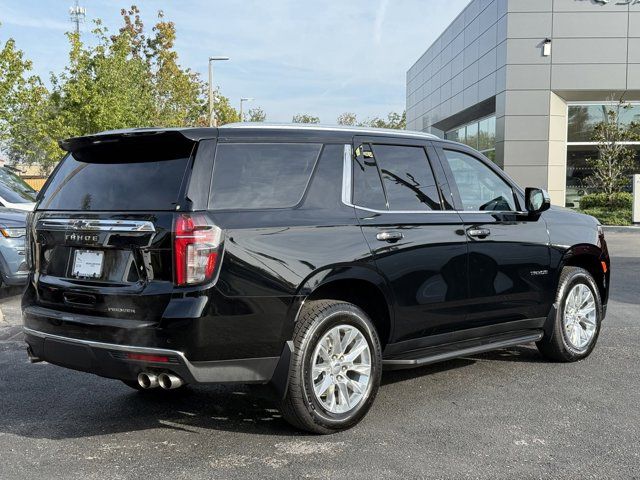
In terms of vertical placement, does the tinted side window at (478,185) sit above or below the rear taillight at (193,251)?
above

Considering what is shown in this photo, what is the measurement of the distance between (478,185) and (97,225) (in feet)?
9.78

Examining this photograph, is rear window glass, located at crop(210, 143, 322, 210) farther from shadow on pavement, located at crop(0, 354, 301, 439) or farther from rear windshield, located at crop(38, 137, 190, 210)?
shadow on pavement, located at crop(0, 354, 301, 439)

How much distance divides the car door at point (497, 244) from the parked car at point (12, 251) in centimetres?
644

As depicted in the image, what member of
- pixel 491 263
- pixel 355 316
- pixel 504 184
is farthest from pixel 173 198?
pixel 504 184

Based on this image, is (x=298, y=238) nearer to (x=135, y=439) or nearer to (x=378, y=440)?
(x=378, y=440)

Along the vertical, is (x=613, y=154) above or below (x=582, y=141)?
below

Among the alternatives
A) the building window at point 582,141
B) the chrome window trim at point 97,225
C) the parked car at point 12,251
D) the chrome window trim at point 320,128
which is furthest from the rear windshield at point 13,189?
the building window at point 582,141

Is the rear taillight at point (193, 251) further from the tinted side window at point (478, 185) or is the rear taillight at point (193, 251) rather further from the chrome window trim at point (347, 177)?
the tinted side window at point (478, 185)

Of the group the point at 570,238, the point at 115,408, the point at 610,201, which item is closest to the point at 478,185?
the point at 570,238

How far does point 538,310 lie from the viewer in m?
5.57

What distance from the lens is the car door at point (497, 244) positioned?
16.6ft

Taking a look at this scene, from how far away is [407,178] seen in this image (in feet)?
15.9

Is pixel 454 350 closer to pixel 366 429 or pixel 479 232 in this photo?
pixel 479 232

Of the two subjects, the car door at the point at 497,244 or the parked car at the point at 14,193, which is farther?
the parked car at the point at 14,193
